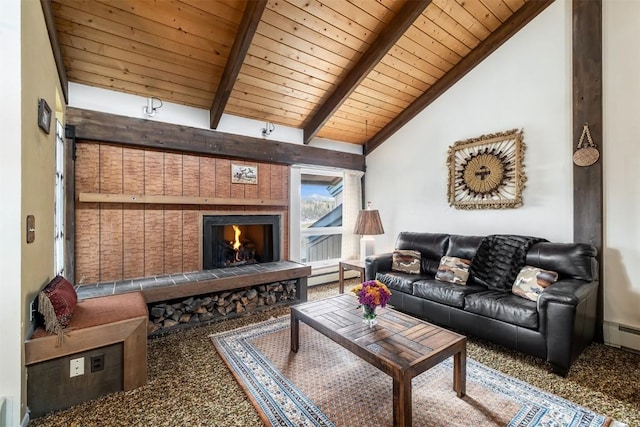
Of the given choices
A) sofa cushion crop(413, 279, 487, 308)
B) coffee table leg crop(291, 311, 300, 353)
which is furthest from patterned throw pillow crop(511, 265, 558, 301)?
coffee table leg crop(291, 311, 300, 353)

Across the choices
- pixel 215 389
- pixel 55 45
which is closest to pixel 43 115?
pixel 55 45

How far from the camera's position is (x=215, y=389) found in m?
2.02

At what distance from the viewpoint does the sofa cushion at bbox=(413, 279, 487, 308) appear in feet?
9.29

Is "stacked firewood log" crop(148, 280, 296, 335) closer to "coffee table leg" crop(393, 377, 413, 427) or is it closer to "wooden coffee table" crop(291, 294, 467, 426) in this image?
"wooden coffee table" crop(291, 294, 467, 426)

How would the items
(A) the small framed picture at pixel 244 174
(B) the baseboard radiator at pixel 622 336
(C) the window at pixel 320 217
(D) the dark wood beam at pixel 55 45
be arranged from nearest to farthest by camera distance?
(D) the dark wood beam at pixel 55 45 < (B) the baseboard radiator at pixel 622 336 < (A) the small framed picture at pixel 244 174 < (C) the window at pixel 320 217

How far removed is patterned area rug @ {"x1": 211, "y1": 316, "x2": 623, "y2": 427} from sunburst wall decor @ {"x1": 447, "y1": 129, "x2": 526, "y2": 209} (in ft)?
6.81

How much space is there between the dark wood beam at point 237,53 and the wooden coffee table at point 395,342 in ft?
7.92

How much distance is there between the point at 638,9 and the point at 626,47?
311mm

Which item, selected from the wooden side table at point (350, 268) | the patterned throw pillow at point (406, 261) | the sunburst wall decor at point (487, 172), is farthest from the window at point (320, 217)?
the sunburst wall decor at point (487, 172)

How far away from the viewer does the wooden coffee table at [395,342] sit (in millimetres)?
1547

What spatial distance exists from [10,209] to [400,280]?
3.31m

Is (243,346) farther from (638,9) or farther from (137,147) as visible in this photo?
(638,9)

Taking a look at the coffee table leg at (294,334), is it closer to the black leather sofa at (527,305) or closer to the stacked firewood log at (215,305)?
the stacked firewood log at (215,305)

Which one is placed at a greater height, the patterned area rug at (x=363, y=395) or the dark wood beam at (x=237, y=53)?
the dark wood beam at (x=237, y=53)
